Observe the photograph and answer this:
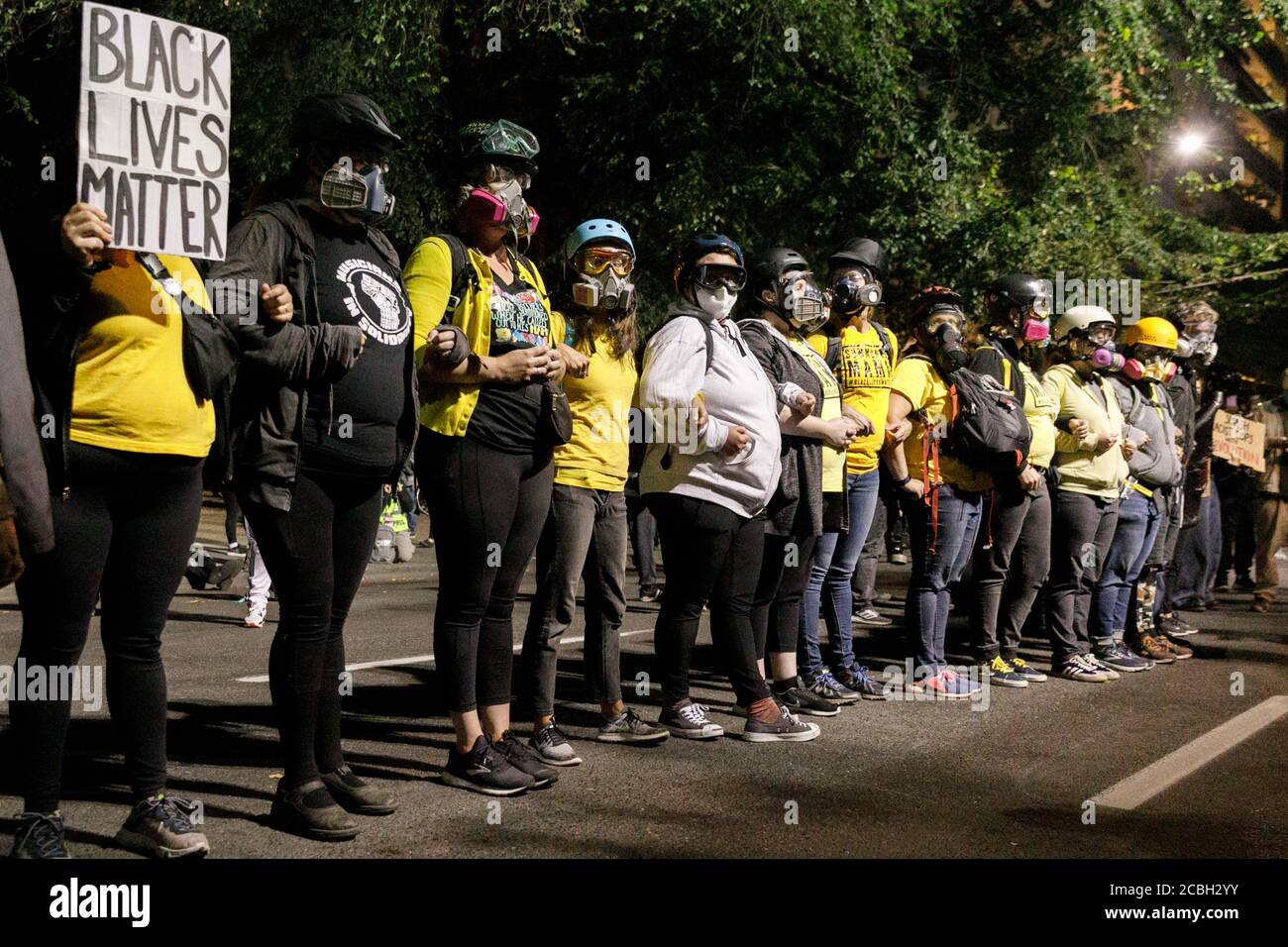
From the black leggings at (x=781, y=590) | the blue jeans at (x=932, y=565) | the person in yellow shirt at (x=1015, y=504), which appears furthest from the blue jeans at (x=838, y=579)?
the person in yellow shirt at (x=1015, y=504)

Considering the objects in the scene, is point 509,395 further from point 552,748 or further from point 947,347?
point 947,347

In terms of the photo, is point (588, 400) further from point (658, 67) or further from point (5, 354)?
point (658, 67)

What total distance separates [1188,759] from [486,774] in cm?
318

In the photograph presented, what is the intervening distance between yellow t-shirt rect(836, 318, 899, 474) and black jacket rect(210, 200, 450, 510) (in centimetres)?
386

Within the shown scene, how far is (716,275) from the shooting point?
20.3ft

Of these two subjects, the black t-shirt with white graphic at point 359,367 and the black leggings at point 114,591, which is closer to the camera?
the black leggings at point 114,591

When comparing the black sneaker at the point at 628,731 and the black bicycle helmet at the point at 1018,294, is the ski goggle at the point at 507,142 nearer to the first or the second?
the black sneaker at the point at 628,731

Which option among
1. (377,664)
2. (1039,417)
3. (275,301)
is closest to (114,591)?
(275,301)

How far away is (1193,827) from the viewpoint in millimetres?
4984

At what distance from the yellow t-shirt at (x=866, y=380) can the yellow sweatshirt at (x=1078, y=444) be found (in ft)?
4.31

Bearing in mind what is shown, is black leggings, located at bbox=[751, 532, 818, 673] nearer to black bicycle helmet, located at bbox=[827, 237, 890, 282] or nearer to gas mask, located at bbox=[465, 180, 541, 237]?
black bicycle helmet, located at bbox=[827, 237, 890, 282]

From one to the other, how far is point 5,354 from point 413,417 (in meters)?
1.92

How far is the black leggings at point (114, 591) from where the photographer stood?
376 centimetres

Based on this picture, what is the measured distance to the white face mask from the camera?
619 cm
